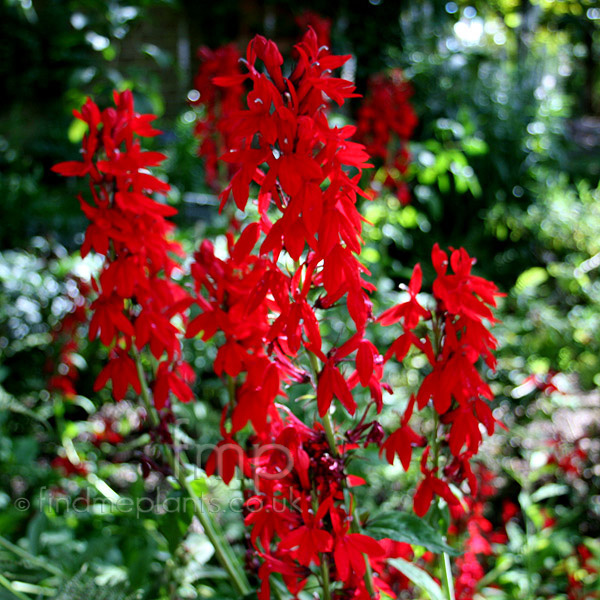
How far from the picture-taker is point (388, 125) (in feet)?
7.68

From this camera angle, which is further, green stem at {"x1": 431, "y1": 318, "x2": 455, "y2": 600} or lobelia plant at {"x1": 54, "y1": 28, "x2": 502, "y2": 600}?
green stem at {"x1": 431, "y1": 318, "x2": 455, "y2": 600}

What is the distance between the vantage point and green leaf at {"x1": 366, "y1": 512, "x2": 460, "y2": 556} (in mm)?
696

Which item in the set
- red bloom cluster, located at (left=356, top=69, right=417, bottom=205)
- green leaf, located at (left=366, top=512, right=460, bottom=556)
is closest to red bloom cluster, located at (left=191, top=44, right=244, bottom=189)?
red bloom cluster, located at (left=356, top=69, right=417, bottom=205)

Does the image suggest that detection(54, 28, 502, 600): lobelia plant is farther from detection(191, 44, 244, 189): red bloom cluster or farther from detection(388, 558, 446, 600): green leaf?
detection(191, 44, 244, 189): red bloom cluster

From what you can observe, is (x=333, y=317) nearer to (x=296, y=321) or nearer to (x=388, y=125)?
(x=388, y=125)

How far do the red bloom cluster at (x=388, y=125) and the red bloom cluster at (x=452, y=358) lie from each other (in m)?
1.62

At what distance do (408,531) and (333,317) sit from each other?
108cm

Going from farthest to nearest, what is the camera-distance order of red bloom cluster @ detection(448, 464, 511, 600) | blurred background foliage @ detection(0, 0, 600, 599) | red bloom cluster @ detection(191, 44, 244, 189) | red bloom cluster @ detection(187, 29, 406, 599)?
red bloom cluster @ detection(191, 44, 244, 189) < blurred background foliage @ detection(0, 0, 600, 599) < red bloom cluster @ detection(448, 464, 511, 600) < red bloom cluster @ detection(187, 29, 406, 599)

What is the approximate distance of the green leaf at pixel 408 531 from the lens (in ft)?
2.28

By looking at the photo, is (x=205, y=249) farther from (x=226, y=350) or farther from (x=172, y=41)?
(x=172, y=41)

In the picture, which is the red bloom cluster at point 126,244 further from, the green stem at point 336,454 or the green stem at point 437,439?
the green stem at point 437,439

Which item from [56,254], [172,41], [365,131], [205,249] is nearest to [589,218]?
[365,131]

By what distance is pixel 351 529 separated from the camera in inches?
29.7

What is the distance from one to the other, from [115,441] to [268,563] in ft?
3.87
